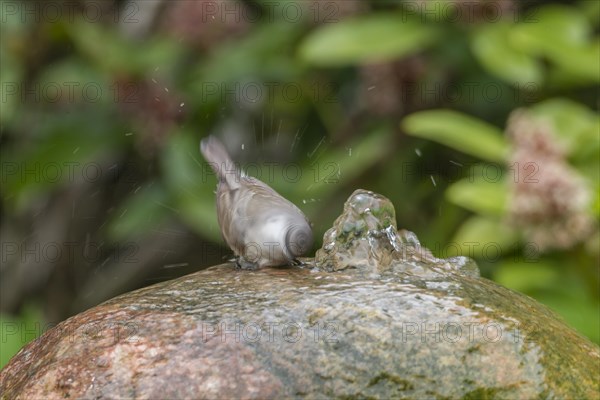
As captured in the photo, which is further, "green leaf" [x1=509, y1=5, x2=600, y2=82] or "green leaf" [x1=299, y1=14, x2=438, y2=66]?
"green leaf" [x1=299, y1=14, x2=438, y2=66]

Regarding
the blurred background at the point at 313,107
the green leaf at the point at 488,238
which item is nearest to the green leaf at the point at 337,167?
the blurred background at the point at 313,107

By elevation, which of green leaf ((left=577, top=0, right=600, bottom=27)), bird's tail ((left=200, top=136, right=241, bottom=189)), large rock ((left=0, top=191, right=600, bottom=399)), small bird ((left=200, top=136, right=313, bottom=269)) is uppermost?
green leaf ((left=577, top=0, right=600, bottom=27))

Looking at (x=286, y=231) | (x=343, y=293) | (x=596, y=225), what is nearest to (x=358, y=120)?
(x=596, y=225)

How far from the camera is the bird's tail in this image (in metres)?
2.76

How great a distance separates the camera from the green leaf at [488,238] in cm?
365

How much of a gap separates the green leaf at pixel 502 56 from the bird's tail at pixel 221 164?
147cm

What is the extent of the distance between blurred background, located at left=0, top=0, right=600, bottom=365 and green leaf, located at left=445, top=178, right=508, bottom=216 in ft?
0.04

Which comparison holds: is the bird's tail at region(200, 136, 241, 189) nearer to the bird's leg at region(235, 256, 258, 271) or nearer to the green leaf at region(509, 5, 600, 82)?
the bird's leg at region(235, 256, 258, 271)

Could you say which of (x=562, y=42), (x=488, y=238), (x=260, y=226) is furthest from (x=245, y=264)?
(x=562, y=42)

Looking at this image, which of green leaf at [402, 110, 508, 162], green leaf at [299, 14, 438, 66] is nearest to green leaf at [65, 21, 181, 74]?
green leaf at [299, 14, 438, 66]

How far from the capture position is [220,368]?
1.94 metres

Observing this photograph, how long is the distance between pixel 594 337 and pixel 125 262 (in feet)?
10.1

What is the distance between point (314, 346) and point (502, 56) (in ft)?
7.68

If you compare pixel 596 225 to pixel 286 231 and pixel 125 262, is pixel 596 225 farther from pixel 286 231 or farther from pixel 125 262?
pixel 125 262
